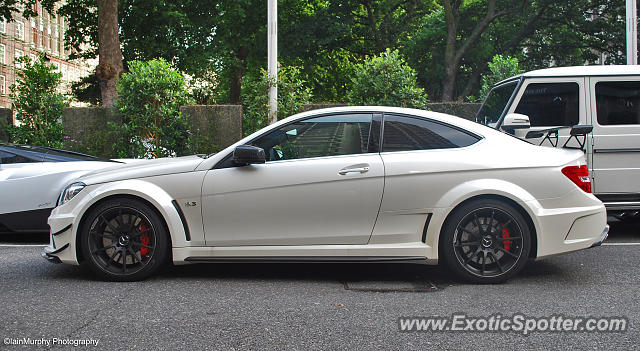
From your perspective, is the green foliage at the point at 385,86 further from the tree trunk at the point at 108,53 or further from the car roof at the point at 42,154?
the tree trunk at the point at 108,53

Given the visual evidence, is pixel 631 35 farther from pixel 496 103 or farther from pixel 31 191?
pixel 31 191

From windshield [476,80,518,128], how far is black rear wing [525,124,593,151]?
2.24ft

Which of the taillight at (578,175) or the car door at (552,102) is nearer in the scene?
the taillight at (578,175)

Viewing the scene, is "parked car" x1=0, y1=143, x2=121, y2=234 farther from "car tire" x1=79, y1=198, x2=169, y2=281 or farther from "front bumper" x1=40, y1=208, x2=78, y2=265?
"car tire" x1=79, y1=198, x2=169, y2=281

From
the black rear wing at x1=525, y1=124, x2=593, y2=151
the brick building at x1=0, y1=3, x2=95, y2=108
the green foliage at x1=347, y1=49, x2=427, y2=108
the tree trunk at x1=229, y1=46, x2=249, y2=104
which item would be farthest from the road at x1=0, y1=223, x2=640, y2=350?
the brick building at x1=0, y1=3, x2=95, y2=108

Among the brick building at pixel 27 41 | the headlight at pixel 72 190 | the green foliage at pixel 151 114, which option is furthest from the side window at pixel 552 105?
the brick building at pixel 27 41

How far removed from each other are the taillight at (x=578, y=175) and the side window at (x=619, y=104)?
2.53 metres

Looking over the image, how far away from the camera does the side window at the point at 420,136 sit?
534 cm

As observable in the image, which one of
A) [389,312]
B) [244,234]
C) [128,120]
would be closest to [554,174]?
[389,312]

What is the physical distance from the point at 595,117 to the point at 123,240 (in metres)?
5.61

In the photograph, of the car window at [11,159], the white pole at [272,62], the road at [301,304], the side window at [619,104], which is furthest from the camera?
the white pole at [272,62]

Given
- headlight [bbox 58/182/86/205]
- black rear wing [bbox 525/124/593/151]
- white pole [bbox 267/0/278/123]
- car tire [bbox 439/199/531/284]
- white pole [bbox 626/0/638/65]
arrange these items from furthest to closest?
white pole [bbox 626/0/638/65], white pole [bbox 267/0/278/123], black rear wing [bbox 525/124/593/151], headlight [bbox 58/182/86/205], car tire [bbox 439/199/531/284]

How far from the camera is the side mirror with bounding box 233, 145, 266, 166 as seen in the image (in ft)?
17.0

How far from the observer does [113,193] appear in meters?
5.29
